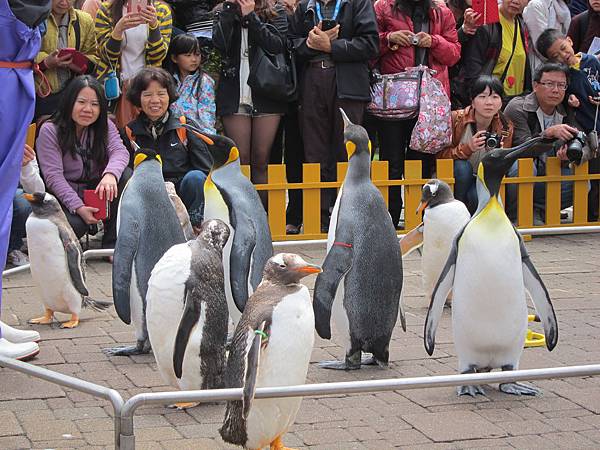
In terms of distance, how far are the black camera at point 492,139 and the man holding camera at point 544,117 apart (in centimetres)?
38

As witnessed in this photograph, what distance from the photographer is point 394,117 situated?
317 inches

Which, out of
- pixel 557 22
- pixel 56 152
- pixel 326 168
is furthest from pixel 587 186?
pixel 56 152

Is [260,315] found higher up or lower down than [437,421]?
higher up

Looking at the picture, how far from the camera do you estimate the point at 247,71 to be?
775 centimetres

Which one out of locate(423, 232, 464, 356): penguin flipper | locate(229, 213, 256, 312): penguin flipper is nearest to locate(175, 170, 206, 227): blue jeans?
locate(229, 213, 256, 312): penguin flipper

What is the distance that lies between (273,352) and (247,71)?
457cm

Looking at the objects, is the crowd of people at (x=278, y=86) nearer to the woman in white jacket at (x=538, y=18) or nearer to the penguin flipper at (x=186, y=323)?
the woman in white jacket at (x=538, y=18)

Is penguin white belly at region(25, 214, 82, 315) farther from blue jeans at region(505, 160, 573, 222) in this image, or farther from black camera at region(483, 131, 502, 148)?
blue jeans at region(505, 160, 573, 222)

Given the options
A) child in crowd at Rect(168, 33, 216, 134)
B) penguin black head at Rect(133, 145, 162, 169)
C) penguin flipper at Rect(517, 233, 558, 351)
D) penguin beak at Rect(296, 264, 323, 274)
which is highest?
child in crowd at Rect(168, 33, 216, 134)

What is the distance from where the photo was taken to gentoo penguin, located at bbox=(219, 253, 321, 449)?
344cm

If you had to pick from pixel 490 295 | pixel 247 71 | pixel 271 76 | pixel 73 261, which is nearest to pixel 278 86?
pixel 271 76

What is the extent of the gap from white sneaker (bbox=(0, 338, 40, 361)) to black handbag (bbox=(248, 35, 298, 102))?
10.8 feet

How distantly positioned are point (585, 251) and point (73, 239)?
3996 millimetres

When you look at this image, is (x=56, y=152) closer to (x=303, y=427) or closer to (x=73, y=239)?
(x=73, y=239)
